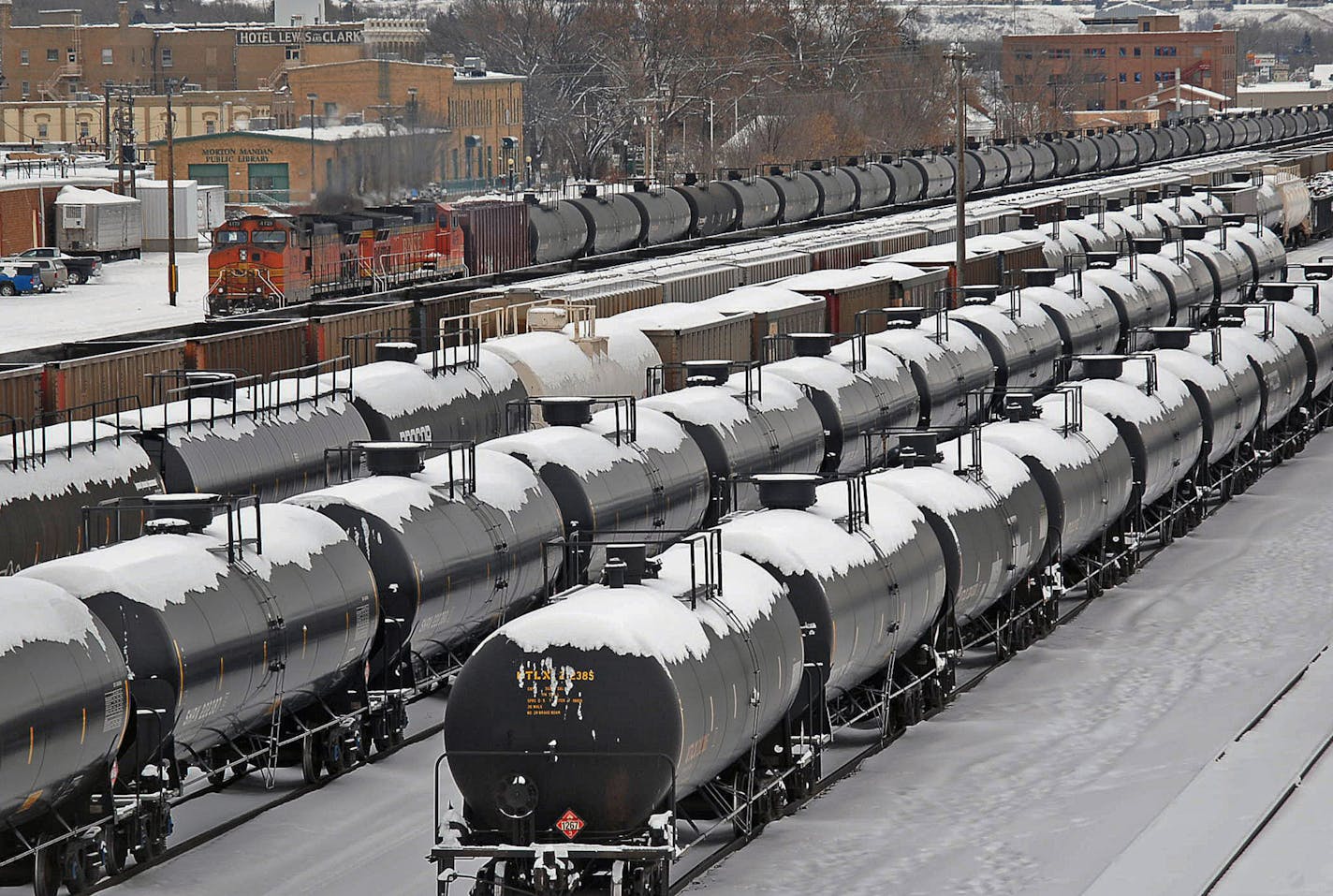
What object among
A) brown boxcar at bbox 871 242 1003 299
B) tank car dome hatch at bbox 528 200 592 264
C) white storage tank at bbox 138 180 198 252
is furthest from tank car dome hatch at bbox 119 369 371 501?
white storage tank at bbox 138 180 198 252

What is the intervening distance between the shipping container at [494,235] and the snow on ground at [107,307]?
897 centimetres

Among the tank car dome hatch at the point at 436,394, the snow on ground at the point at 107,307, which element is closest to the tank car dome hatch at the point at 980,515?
the tank car dome hatch at the point at 436,394

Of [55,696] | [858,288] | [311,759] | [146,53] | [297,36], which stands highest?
[297,36]

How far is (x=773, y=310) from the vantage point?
1774 inches

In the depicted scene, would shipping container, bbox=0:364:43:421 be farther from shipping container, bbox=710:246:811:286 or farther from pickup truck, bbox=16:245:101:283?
pickup truck, bbox=16:245:101:283

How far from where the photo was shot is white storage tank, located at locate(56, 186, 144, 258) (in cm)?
9069

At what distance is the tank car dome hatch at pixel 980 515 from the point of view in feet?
79.9

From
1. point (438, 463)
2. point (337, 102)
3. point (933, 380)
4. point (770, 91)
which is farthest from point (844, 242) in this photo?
point (770, 91)

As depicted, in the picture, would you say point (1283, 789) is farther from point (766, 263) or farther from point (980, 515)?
point (766, 263)

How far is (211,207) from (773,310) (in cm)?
6475

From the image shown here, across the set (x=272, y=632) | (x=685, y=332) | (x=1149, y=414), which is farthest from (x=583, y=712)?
(x=685, y=332)

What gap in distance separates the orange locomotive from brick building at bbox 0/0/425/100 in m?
107

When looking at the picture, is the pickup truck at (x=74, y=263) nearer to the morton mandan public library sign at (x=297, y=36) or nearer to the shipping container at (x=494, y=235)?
the shipping container at (x=494, y=235)

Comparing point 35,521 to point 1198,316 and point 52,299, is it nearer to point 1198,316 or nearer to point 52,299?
point 1198,316
